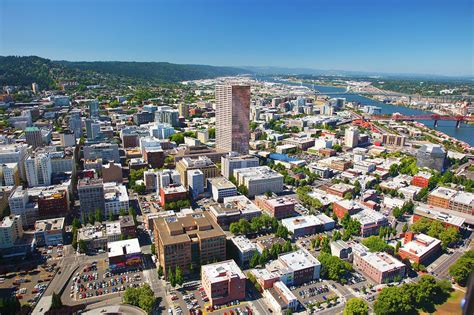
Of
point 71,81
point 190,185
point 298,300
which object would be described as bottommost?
point 298,300

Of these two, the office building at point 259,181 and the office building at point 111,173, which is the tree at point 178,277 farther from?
the office building at point 111,173

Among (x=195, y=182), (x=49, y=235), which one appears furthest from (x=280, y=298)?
(x=49, y=235)

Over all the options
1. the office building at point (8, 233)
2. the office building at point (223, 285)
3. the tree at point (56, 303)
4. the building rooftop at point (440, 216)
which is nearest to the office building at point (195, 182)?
the office building at point (223, 285)

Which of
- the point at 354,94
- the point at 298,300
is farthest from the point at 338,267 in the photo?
the point at 354,94

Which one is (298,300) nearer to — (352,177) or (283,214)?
(283,214)

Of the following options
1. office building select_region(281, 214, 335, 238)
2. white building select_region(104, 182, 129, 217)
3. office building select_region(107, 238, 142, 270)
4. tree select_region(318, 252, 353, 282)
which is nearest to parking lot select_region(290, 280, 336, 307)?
tree select_region(318, 252, 353, 282)

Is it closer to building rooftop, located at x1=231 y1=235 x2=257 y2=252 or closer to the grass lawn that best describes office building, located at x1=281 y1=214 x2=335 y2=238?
building rooftop, located at x1=231 y1=235 x2=257 y2=252
